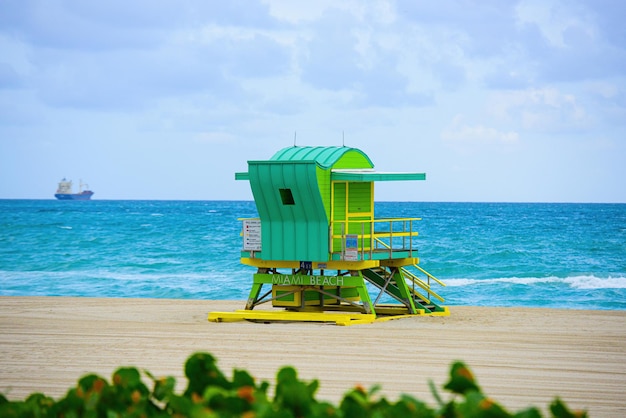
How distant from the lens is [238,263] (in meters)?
41.5

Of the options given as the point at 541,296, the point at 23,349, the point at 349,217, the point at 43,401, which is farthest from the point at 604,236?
the point at 43,401

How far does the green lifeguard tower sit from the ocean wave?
14.4 meters

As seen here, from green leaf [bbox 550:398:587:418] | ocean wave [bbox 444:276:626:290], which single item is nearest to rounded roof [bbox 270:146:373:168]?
green leaf [bbox 550:398:587:418]

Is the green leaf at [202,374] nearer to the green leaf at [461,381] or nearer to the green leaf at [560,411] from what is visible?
the green leaf at [461,381]

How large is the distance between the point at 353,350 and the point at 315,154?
4340mm

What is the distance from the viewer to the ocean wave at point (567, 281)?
3322cm

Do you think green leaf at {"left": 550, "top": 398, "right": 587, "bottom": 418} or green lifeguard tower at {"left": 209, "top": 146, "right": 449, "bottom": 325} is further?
green lifeguard tower at {"left": 209, "top": 146, "right": 449, "bottom": 325}

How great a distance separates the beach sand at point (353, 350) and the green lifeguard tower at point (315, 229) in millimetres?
→ 828

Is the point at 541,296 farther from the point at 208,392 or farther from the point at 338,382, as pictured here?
the point at 208,392

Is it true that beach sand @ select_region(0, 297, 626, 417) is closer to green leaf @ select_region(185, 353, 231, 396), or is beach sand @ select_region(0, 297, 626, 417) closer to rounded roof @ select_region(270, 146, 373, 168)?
rounded roof @ select_region(270, 146, 373, 168)

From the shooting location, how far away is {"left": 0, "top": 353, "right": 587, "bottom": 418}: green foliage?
16.9ft

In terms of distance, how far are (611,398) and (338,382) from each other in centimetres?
303

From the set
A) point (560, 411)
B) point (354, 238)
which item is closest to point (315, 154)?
point (354, 238)

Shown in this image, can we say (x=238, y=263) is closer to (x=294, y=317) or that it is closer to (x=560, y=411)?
(x=294, y=317)
